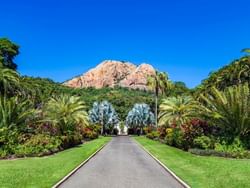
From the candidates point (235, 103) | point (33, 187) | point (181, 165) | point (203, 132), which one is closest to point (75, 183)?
point (33, 187)

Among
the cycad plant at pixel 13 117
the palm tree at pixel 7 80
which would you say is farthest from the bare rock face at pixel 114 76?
the cycad plant at pixel 13 117

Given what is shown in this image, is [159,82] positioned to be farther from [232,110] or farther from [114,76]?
[114,76]

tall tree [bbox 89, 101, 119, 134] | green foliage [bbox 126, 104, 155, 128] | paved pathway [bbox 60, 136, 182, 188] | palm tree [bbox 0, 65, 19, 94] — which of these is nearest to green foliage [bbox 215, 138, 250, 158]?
paved pathway [bbox 60, 136, 182, 188]

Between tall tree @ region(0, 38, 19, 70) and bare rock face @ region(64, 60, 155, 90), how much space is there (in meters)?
88.7

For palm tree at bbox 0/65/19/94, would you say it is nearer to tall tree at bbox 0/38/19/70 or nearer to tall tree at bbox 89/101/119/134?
tall tree at bbox 0/38/19/70

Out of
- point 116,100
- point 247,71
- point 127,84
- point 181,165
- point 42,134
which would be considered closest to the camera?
point 181,165

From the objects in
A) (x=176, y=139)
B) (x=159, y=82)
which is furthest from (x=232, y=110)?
(x=159, y=82)

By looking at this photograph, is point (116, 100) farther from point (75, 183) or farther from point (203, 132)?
point (75, 183)

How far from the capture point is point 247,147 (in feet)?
88.1

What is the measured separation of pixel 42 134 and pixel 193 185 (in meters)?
18.4

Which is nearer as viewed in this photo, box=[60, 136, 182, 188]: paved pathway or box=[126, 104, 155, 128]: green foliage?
box=[60, 136, 182, 188]: paved pathway

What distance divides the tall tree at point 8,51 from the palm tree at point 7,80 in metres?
27.1

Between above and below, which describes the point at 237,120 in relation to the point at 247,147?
above

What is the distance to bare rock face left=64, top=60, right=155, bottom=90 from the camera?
522ft
